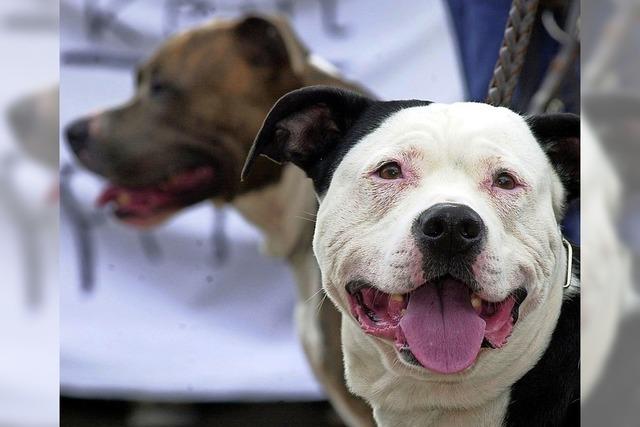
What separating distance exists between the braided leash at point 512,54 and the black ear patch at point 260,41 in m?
0.81

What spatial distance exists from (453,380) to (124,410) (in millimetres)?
1291

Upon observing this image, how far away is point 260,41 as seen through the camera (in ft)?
7.11

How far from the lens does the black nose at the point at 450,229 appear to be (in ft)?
3.48

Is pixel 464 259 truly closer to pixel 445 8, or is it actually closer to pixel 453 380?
pixel 453 380

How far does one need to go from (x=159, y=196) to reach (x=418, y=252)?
→ 1251mm

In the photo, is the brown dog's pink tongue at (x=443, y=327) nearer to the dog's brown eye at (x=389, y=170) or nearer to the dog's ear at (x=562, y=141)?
the dog's brown eye at (x=389, y=170)

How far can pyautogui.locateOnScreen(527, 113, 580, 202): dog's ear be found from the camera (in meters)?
1.24

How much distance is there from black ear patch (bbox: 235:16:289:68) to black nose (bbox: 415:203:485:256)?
3.79 feet

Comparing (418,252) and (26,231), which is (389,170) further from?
(26,231)

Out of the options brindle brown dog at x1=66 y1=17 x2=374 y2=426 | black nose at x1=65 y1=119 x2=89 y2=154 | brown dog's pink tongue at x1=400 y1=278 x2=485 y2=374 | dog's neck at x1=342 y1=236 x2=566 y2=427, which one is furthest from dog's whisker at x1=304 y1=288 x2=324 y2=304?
black nose at x1=65 y1=119 x2=89 y2=154

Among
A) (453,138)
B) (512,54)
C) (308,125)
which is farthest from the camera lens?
(512,54)

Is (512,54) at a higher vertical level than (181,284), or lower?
higher

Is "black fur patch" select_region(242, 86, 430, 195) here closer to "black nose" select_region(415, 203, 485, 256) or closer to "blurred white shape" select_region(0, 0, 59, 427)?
"black nose" select_region(415, 203, 485, 256)

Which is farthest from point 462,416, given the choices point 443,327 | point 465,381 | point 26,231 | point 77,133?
point 77,133
